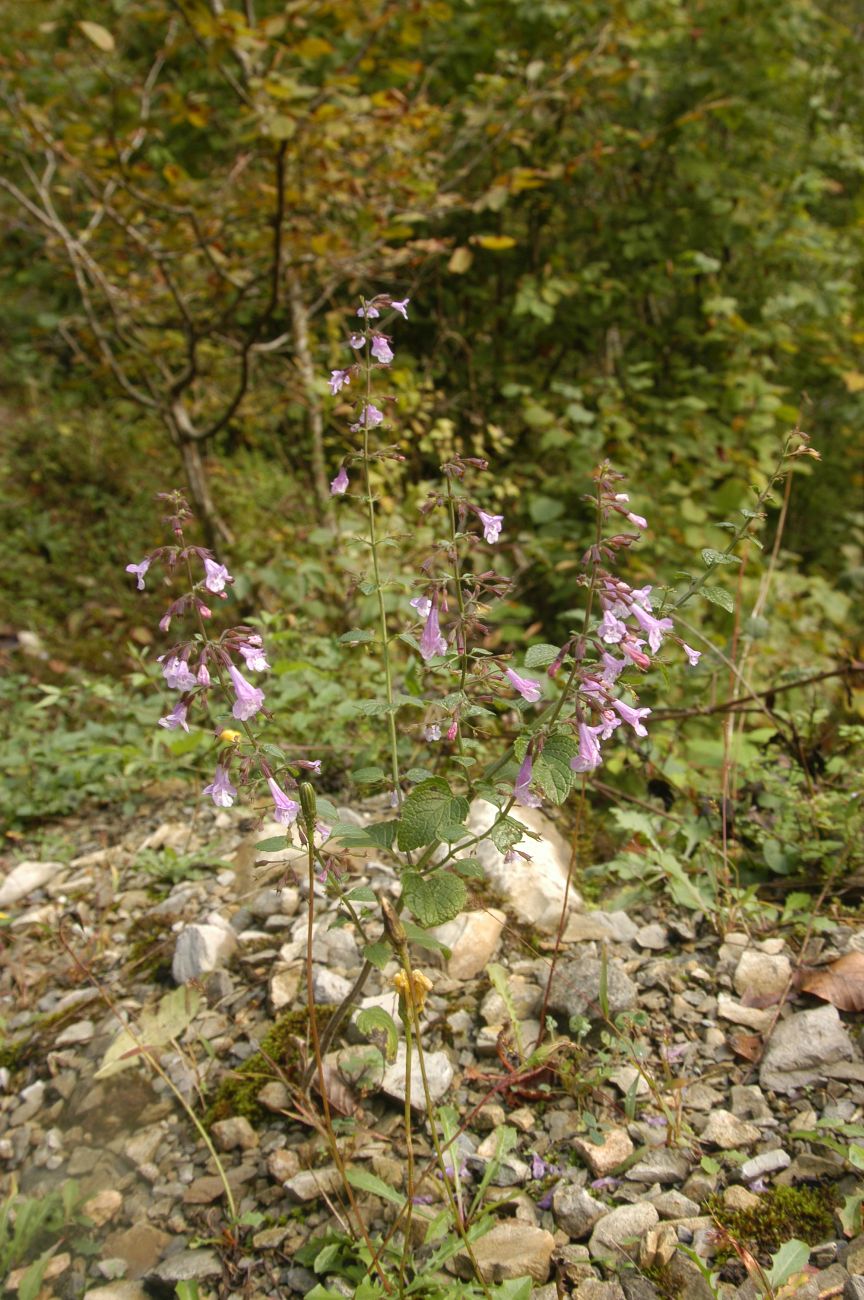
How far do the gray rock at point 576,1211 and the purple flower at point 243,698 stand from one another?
115 cm

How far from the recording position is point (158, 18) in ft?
11.7

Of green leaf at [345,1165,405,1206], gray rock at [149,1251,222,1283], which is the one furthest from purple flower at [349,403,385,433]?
gray rock at [149,1251,222,1283]

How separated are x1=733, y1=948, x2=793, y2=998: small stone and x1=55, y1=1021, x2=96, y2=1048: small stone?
1.74 m

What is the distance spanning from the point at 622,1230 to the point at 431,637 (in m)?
1.18

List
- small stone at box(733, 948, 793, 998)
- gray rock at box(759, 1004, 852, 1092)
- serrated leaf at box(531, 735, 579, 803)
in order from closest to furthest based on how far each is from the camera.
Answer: serrated leaf at box(531, 735, 579, 803) → gray rock at box(759, 1004, 852, 1092) → small stone at box(733, 948, 793, 998)

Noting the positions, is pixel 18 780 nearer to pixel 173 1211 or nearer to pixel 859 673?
pixel 173 1211

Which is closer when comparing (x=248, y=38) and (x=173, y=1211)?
(x=173, y=1211)

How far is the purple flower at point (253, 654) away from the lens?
1.42 meters

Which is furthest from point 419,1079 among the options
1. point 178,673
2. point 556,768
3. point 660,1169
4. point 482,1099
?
point 178,673

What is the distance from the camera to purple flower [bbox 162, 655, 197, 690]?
1.36m

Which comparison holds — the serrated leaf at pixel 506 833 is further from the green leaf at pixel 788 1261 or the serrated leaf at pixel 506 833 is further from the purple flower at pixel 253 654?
the green leaf at pixel 788 1261

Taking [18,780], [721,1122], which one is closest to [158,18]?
[18,780]

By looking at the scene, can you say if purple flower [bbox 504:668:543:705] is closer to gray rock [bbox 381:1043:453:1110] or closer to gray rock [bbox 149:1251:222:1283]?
gray rock [bbox 381:1043:453:1110]

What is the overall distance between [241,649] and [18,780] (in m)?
2.57
